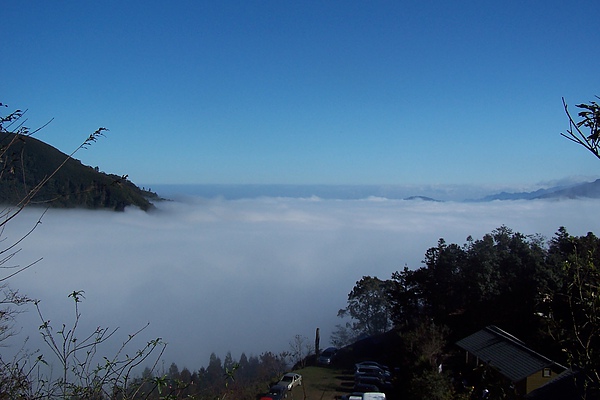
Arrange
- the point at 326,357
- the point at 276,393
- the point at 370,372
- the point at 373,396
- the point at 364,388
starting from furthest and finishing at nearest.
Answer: the point at 326,357
the point at 370,372
the point at 364,388
the point at 276,393
the point at 373,396

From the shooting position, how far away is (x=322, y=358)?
76.9 ft

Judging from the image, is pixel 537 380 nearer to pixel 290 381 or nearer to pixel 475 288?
pixel 290 381

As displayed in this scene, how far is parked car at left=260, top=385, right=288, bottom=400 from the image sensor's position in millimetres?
15016

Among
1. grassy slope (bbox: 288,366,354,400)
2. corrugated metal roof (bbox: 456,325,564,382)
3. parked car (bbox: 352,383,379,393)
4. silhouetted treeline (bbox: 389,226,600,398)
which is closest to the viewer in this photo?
corrugated metal roof (bbox: 456,325,564,382)

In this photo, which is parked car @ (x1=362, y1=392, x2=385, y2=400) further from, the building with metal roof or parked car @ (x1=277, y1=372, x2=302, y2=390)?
parked car @ (x1=277, y1=372, x2=302, y2=390)

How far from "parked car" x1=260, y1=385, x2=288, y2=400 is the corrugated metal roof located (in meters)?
6.71

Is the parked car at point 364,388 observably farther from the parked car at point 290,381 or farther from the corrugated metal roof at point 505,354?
the corrugated metal roof at point 505,354

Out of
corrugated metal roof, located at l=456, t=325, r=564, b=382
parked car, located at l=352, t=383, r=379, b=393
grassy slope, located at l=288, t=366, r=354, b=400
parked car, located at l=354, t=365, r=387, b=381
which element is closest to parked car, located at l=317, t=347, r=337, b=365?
grassy slope, located at l=288, t=366, r=354, b=400

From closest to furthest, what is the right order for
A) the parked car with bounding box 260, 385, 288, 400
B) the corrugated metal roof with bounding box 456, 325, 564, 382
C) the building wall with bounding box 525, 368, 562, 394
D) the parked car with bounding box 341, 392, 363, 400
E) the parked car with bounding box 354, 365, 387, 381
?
the building wall with bounding box 525, 368, 562, 394 → the corrugated metal roof with bounding box 456, 325, 564, 382 → the parked car with bounding box 341, 392, 363, 400 → the parked car with bounding box 260, 385, 288, 400 → the parked car with bounding box 354, 365, 387, 381

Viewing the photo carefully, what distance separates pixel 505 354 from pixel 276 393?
26.0 ft

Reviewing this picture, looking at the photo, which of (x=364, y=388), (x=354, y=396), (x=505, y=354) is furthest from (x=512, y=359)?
(x=354, y=396)

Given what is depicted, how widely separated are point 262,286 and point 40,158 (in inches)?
3450

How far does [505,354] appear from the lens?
14930 millimetres

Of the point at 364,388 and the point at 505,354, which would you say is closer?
the point at 505,354
